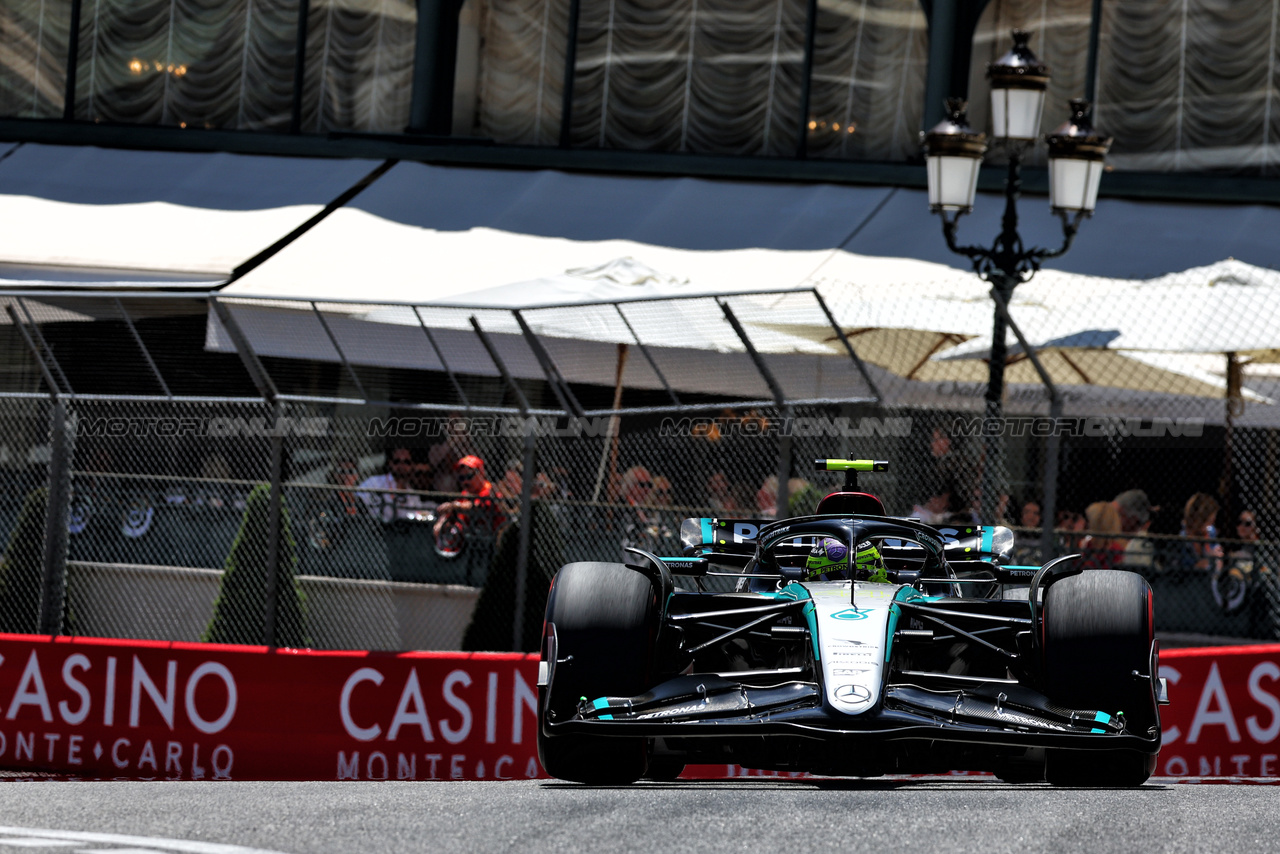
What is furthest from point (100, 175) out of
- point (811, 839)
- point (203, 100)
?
point (811, 839)

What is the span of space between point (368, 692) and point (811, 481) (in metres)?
3.19

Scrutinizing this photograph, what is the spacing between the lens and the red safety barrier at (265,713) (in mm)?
9047

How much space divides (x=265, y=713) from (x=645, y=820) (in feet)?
15.3

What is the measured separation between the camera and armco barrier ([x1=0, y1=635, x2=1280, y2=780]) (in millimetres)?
8727

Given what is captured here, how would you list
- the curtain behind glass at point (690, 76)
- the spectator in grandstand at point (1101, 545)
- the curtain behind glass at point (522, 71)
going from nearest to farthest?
the spectator in grandstand at point (1101, 545) → the curtain behind glass at point (690, 76) → the curtain behind glass at point (522, 71)

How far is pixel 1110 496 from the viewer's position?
402 inches

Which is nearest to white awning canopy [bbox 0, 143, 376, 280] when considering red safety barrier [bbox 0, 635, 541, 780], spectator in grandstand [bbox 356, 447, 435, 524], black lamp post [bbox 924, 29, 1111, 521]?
spectator in grandstand [bbox 356, 447, 435, 524]

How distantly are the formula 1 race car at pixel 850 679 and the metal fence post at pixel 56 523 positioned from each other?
15.6 feet

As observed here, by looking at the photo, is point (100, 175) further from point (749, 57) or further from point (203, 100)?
point (749, 57)

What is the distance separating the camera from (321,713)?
923 cm

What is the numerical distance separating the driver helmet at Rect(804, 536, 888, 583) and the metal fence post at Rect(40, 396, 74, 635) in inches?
204

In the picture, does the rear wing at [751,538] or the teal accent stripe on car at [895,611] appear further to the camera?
the rear wing at [751,538]

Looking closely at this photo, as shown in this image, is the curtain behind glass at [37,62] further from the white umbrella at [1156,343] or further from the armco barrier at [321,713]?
the white umbrella at [1156,343]

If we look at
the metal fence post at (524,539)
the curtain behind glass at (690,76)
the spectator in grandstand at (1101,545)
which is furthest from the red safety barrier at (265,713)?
the curtain behind glass at (690,76)
